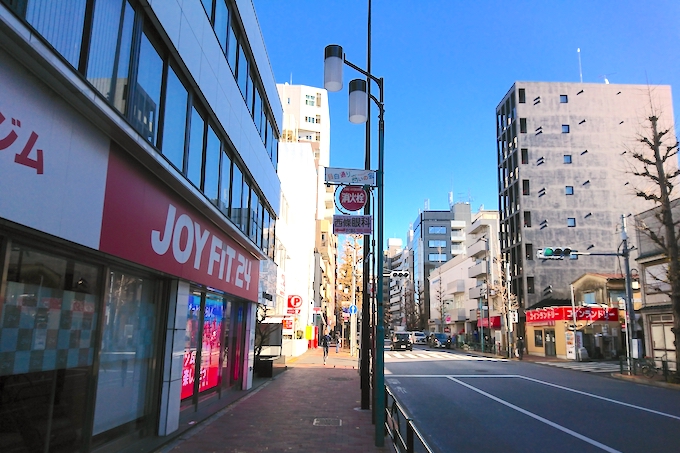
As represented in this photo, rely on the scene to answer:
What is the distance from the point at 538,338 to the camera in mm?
46719

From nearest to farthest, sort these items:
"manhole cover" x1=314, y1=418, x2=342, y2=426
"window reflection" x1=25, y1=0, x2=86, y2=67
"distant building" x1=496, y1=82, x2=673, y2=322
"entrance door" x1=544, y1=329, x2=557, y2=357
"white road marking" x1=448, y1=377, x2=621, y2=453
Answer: "window reflection" x1=25, y1=0, x2=86, y2=67 → "white road marking" x1=448, y1=377, x2=621, y2=453 → "manhole cover" x1=314, y1=418, x2=342, y2=426 → "entrance door" x1=544, y1=329, x2=557, y2=357 → "distant building" x1=496, y1=82, x2=673, y2=322

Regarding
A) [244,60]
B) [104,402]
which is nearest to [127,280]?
[104,402]

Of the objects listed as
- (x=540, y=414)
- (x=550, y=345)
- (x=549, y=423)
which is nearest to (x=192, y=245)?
(x=549, y=423)

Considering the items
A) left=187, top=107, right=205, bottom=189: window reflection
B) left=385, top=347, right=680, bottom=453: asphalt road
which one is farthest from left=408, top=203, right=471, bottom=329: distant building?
left=187, top=107, right=205, bottom=189: window reflection

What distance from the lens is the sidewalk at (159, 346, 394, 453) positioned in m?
8.02

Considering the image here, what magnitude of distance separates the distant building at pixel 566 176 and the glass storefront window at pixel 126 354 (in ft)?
162

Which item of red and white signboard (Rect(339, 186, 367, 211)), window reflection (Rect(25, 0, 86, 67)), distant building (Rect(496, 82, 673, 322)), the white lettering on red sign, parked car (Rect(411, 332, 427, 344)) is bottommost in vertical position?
parked car (Rect(411, 332, 427, 344))

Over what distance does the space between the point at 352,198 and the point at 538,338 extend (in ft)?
140

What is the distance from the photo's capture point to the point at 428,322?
96.2 m

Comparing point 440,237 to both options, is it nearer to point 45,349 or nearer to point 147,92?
point 147,92

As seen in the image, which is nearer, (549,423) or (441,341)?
(549,423)

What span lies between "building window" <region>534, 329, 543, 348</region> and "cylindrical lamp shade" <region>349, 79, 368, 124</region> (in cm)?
4250

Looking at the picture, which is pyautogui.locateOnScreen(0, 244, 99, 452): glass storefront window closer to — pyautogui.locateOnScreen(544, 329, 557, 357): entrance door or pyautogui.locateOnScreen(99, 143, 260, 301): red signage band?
pyautogui.locateOnScreen(99, 143, 260, 301): red signage band

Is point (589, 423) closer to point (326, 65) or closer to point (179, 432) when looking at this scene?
point (179, 432)
